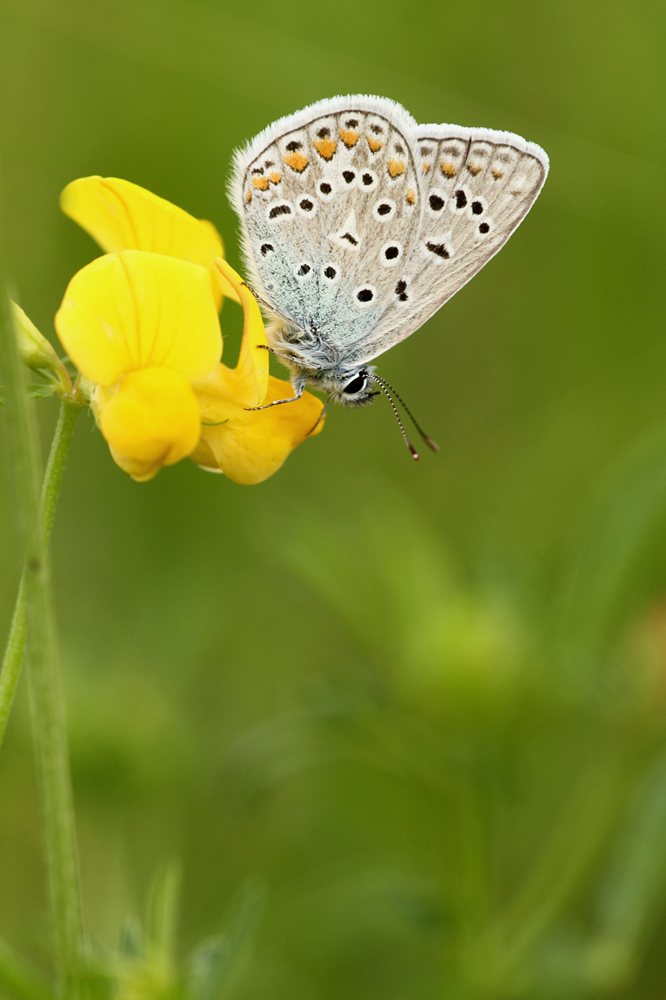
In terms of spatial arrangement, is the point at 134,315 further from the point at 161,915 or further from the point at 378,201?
the point at 161,915

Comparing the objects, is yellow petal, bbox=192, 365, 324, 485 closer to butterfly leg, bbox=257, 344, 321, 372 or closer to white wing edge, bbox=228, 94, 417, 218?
butterfly leg, bbox=257, 344, 321, 372

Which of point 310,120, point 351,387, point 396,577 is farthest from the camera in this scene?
point 396,577

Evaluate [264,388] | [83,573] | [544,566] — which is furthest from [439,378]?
[264,388]

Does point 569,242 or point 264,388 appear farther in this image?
point 569,242

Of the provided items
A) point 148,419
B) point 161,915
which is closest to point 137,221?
point 148,419

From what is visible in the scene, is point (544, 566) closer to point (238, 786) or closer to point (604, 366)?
point (604, 366)

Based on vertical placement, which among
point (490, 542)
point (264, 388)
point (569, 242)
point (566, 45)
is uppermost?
point (566, 45)

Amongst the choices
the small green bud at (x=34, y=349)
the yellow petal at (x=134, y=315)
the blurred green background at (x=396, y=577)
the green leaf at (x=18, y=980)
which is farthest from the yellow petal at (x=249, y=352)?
the blurred green background at (x=396, y=577)
